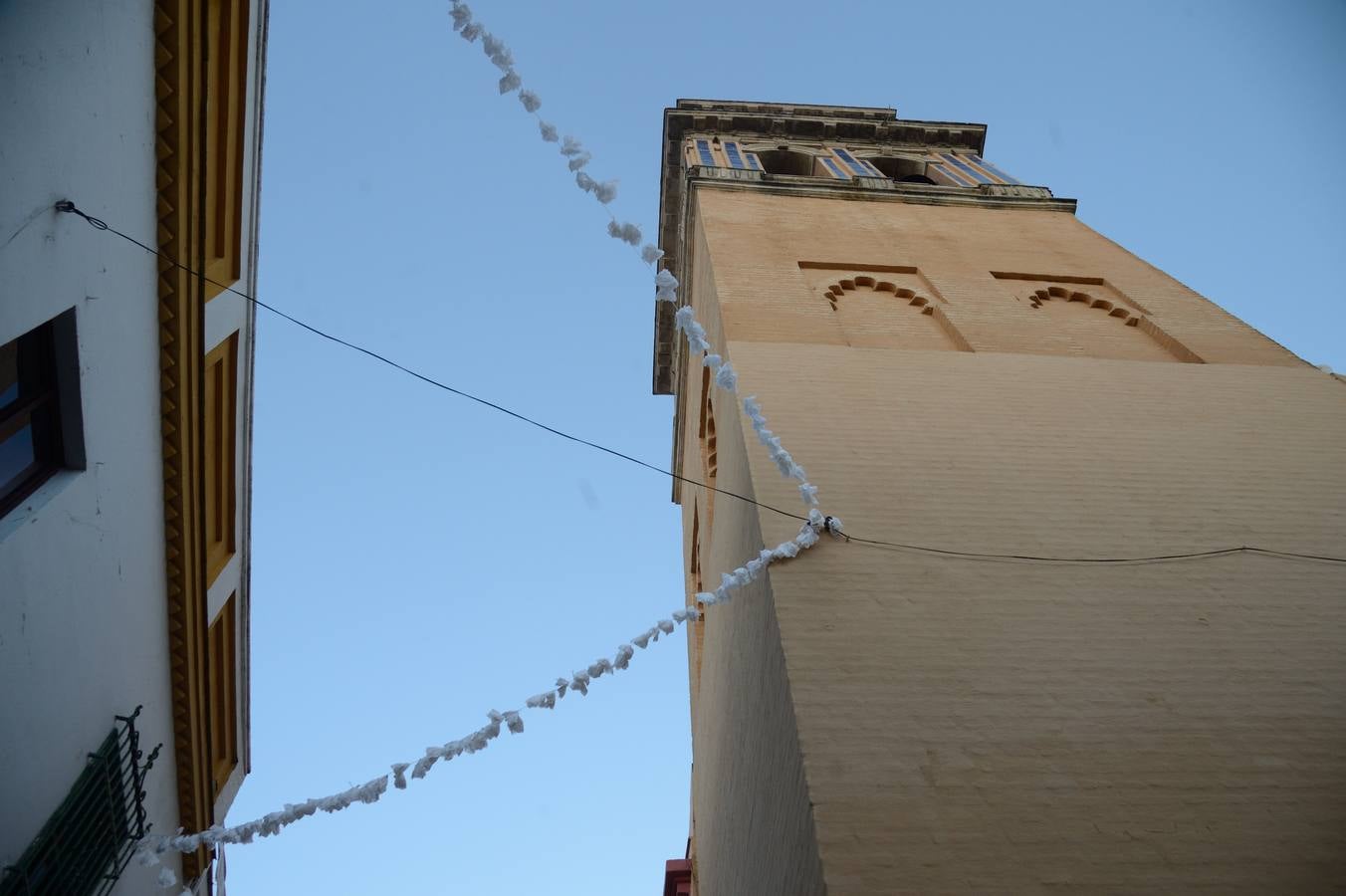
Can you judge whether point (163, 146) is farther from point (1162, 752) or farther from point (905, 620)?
point (1162, 752)

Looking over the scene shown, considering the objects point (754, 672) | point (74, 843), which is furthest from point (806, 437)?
point (74, 843)

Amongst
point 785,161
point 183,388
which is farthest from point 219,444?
point 785,161

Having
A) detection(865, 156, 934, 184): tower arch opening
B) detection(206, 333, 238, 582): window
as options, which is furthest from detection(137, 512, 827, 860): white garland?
detection(865, 156, 934, 184): tower arch opening

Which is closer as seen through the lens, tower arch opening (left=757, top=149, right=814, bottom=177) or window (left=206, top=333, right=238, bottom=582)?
window (left=206, top=333, right=238, bottom=582)

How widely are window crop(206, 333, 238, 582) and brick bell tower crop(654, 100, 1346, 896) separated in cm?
399

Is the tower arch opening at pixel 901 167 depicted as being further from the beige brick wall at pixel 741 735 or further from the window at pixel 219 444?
the window at pixel 219 444

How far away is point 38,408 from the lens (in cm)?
495

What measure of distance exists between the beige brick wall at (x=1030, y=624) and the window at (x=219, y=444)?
3994mm

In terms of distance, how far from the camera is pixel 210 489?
24.0 feet

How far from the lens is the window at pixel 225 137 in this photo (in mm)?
6480

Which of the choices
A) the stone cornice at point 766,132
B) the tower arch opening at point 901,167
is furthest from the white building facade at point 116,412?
the tower arch opening at point 901,167

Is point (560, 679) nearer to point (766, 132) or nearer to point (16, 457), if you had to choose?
point (16, 457)

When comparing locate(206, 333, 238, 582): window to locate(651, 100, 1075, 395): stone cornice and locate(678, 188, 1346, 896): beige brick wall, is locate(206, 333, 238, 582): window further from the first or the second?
locate(651, 100, 1075, 395): stone cornice

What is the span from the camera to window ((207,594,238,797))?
7.73m
